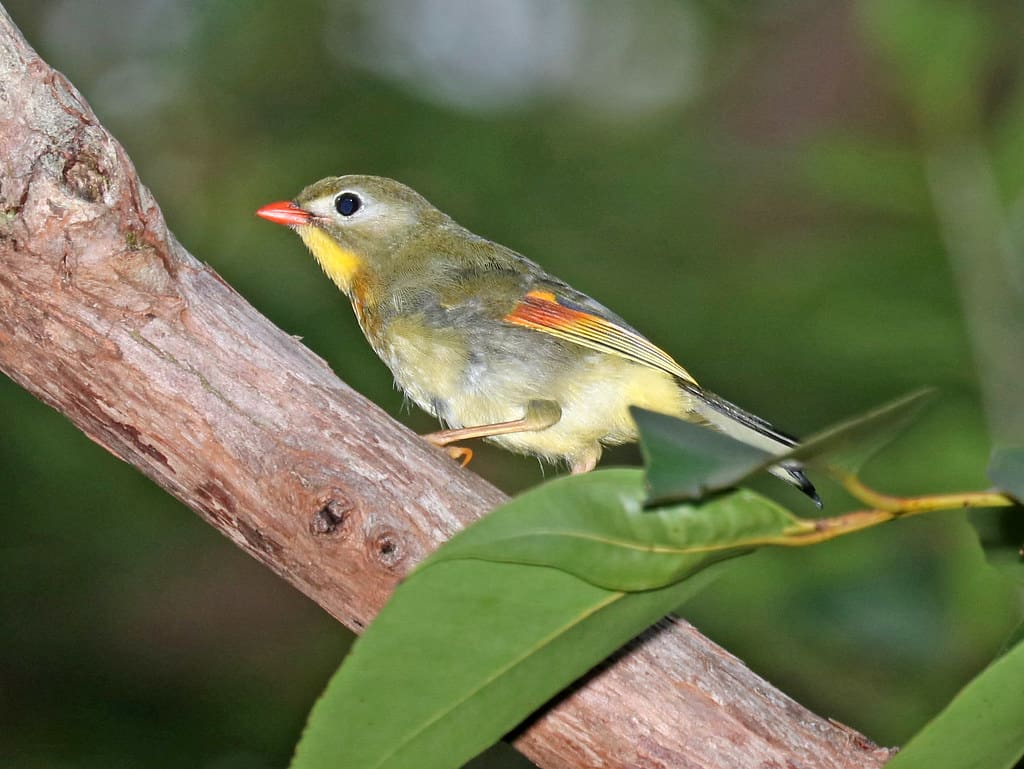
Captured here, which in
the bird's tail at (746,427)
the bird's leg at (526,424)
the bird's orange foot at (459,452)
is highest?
the bird's tail at (746,427)

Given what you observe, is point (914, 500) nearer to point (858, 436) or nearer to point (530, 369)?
point (858, 436)

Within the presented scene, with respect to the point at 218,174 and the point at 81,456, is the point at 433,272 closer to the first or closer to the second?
the point at 81,456

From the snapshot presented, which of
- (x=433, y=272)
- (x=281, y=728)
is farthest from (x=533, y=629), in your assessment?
(x=281, y=728)

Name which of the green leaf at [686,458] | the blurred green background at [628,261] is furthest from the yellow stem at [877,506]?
the blurred green background at [628,261]

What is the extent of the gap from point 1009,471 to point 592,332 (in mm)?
2371

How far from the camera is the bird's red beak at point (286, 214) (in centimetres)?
470

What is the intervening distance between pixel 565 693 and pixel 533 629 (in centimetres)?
77

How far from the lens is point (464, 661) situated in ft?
6.88

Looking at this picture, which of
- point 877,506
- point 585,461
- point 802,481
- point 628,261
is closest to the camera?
point 877,506

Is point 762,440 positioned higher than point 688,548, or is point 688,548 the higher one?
point 762,440

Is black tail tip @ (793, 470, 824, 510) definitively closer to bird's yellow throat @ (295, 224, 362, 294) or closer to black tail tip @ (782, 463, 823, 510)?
black tail tip @ (782, 463, 823, 510)

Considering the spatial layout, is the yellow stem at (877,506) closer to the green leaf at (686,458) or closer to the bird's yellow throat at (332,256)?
the green leaf at (686,458)

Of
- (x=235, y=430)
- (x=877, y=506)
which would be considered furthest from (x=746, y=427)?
(x=877, y=506)

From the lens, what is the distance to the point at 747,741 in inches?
113
